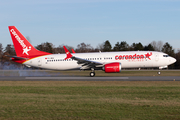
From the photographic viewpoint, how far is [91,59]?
30859mm

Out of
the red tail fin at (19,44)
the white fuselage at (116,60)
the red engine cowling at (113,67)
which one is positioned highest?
the red tail fin at (19,44)

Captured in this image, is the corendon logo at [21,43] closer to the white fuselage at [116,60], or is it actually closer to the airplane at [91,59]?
the airplane at [91,59]

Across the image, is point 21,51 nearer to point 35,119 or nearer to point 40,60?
point 40,60

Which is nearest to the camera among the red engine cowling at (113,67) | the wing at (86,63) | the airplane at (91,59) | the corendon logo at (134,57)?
the red engine cowling at (113,67)

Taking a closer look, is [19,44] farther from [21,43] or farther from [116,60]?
[116,60]

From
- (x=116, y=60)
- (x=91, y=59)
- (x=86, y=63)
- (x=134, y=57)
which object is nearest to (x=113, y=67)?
(x=116, y=60)

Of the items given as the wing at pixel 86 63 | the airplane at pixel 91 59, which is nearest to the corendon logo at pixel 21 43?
the airplane at pixel 91 59

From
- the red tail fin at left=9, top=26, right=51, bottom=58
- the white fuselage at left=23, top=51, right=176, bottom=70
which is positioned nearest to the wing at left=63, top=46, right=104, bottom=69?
the white fuselage at left=23, top=51, right=176, bottom=70

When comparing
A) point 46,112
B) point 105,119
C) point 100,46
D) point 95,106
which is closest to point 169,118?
point 105,119

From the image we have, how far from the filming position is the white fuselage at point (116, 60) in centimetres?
2956

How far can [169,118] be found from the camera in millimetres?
7727

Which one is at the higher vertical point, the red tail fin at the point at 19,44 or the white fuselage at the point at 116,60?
the red tail fin at the point at 19,44

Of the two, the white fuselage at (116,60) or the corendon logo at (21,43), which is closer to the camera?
the white fuselage at (116,60)

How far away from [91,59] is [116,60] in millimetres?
3723
